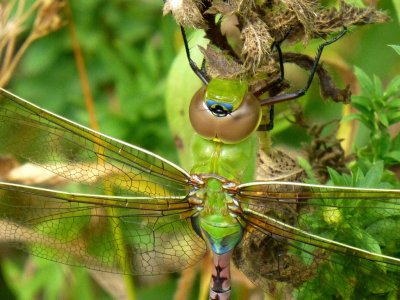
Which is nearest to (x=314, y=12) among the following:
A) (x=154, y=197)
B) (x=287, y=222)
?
(x=287, y=222)

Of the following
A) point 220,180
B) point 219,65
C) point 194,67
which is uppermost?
point 219,65

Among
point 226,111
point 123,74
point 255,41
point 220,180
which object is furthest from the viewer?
point 123,74

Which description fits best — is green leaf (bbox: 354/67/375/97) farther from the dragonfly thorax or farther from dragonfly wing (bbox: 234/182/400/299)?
the dragonfly thorax

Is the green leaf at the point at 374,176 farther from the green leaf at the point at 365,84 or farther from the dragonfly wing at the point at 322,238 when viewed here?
the green leaf at the point at 365,84


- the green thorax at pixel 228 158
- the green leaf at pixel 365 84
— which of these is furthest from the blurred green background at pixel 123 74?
the green thorax at pixel 228 158

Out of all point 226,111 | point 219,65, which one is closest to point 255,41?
point 219,65

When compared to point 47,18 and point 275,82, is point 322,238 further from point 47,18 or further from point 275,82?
point 47,18
